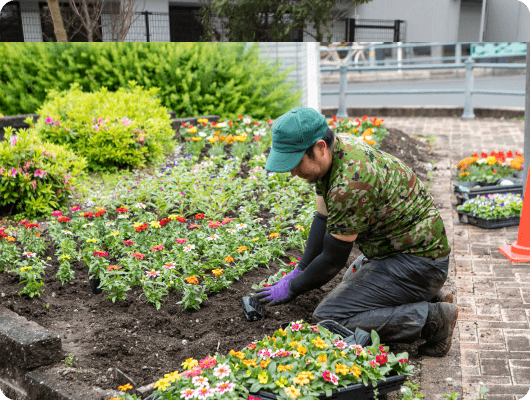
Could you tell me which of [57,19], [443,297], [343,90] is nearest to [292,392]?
[443,297]

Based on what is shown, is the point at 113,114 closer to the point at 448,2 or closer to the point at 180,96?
the point at 180,96

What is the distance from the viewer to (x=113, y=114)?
631 cm

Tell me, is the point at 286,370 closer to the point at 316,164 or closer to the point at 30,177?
the point at 316,164

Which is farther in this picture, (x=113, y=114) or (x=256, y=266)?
(x=113, y=114)

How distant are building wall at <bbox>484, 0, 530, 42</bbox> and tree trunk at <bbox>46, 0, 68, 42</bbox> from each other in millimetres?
3079

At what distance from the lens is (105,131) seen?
5.99m

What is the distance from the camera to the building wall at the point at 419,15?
378cm

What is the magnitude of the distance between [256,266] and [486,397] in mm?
1744

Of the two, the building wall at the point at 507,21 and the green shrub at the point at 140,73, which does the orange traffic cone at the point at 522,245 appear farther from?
the green shrub at the point at 140,73

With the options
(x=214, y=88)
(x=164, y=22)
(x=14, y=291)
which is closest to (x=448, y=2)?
(x=164, y=22)

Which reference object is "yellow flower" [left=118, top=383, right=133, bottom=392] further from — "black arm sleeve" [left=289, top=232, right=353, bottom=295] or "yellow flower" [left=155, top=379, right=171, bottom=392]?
"black arm sleeve" [left=289, top=232, right=353, bottom=295]

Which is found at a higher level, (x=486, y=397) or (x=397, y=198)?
(x=397, y=198)

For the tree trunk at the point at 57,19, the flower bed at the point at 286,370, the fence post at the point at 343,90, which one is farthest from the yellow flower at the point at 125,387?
the fence post at the point at 343,90

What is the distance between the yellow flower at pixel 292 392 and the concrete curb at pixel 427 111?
1052cm
